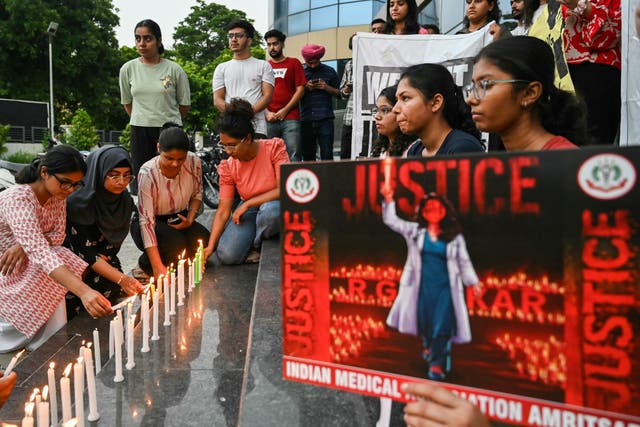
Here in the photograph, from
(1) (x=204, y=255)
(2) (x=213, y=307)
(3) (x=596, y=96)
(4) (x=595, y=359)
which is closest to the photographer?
(4) (x=595, y=359)

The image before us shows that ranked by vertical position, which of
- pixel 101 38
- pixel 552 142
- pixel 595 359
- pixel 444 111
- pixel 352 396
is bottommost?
pixel 352 396

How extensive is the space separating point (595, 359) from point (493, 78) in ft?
3.69

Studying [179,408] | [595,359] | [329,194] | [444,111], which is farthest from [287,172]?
[444,111]

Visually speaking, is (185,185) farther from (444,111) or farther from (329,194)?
(329,194)

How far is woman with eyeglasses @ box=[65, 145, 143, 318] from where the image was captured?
3.68 meters

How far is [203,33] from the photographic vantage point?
43.3m

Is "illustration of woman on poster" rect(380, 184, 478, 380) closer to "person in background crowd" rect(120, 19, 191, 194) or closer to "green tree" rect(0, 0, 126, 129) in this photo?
"person in background crowd" rect(120, 19, 191, 194)

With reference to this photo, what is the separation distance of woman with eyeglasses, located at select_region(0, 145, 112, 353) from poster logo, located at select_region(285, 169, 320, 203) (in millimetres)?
2105

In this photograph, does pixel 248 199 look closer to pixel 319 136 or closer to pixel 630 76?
pixel 319 136

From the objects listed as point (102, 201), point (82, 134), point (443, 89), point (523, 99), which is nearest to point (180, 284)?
point (102, 201)

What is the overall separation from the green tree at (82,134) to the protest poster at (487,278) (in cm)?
2467

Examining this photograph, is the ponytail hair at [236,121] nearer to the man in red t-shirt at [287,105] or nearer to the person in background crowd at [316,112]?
the man in red t-shirt at [287,105]

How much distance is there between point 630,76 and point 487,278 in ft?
7.76

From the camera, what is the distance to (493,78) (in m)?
1.84
